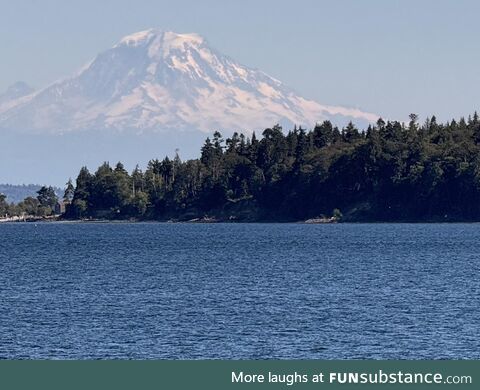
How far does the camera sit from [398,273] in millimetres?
127688

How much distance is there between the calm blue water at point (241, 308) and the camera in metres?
72.9

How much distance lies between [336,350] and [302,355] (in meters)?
2.46

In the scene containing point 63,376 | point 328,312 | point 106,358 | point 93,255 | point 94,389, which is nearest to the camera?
point 94,389

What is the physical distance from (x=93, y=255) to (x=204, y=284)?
58.5 meters

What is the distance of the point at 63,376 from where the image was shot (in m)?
57.2

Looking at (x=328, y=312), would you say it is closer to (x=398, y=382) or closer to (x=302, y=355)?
(x=302, y=355)

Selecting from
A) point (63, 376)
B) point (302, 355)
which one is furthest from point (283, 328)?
point (63, 376)

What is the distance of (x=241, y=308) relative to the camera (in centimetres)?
9188

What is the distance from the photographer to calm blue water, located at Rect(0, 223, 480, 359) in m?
72.9

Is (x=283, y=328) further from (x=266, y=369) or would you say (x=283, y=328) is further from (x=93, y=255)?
(x=93, y=255)

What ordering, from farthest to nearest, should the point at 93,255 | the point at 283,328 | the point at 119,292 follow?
the point at 93,255, the point at 119,292, the point at 283,328

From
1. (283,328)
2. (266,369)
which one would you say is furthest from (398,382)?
(283,328)

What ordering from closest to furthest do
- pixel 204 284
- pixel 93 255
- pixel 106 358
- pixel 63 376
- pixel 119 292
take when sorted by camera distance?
pixel 63 376, pixel 106 358, pixel 119 292, pixel 204 284, pixel 93 255

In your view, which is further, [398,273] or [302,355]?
[398,273]
